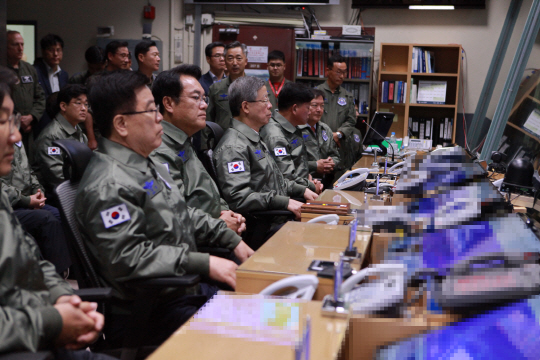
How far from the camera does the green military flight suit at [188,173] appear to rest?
8.14 feet

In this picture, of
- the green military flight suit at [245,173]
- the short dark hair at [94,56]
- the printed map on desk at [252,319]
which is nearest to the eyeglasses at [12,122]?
the printed map on desk at [252,319]

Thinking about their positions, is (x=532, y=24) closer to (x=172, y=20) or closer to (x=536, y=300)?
(x=536, y=300)

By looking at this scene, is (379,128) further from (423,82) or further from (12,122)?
(12,122)

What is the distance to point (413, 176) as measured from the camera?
7.83 feet

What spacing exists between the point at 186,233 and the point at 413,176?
1.04 m

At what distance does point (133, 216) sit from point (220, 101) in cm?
321

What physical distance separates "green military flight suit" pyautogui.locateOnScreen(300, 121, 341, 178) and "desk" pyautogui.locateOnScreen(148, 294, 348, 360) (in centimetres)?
304

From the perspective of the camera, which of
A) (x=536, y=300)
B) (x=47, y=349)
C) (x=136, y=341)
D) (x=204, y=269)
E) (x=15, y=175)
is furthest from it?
(x=15, y=175)

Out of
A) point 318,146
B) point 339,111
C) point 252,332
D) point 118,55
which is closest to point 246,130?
point 318,146

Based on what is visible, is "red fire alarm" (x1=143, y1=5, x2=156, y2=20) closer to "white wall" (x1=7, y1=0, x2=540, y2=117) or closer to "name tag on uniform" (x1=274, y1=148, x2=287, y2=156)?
"white wall" (x1=7, y1=0, x2=540, y2=117)

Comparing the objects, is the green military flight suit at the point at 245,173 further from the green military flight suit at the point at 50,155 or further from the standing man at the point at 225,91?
the standing man at the point at 225,91

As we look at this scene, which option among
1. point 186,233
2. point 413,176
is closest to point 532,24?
point 413,176

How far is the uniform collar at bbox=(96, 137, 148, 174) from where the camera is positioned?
189cm

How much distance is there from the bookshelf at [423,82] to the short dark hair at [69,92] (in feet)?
12.6
